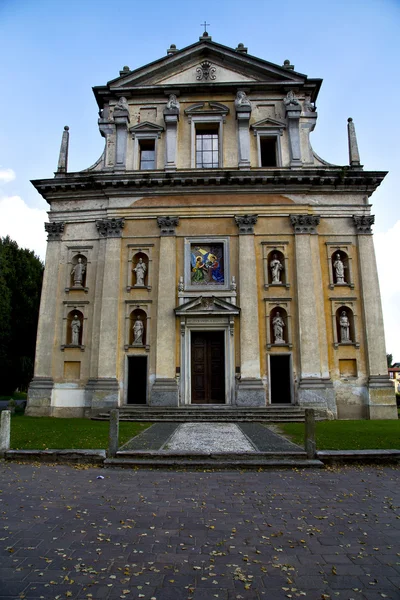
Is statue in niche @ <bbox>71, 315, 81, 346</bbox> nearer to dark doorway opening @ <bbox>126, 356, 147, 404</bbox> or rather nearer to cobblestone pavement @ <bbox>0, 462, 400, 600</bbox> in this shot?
dark doorway opening @ <bbox>126, 356, 147, 404</bbox>

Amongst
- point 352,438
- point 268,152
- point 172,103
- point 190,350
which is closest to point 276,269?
point 190,350

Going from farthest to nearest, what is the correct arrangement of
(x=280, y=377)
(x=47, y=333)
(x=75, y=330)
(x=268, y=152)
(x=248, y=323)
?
(x=268, y=152), (x=75, y=330), (x=47, y=333), (x=280, y=377), (x=248, y=323)

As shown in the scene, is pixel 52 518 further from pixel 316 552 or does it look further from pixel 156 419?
pixel 156 419

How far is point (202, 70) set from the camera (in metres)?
25.3

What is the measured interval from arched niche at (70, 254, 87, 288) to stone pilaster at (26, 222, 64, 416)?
81 cm

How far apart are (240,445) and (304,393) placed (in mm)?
10388

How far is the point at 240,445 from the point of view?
37.3 ft

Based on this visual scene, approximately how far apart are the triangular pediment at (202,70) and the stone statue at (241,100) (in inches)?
42.5

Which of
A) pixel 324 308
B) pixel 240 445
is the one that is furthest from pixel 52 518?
pixel 324 308

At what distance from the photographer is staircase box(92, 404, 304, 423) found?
19078 millimetres

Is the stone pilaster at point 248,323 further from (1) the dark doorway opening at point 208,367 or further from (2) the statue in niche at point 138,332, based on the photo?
(2) the statue in niche at point 138,332

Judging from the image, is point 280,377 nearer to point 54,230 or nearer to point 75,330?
point 75,330

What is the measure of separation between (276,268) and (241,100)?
1003 centimetres

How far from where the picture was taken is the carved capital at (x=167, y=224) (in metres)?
23.1
